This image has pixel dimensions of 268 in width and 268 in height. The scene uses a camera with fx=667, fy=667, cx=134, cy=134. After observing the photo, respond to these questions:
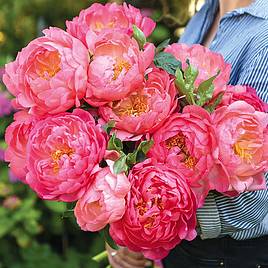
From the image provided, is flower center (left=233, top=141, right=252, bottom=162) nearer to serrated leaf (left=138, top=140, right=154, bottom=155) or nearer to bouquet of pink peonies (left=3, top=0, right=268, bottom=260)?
bouquet of pink peonies (left=3, top=0, right=268, bottom=260)

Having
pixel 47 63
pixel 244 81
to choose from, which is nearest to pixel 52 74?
pixel 47 63

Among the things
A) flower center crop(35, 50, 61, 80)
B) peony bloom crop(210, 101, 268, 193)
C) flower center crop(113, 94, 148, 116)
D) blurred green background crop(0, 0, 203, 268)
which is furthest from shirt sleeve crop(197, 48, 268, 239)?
blurred green background crop(0, 0, 203, 268)

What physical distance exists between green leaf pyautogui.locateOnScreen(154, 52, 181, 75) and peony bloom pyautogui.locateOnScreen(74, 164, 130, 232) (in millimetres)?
197

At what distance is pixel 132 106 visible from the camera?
1.03 meters

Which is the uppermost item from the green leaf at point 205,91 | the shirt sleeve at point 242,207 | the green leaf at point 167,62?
the green leaf at point 167,62

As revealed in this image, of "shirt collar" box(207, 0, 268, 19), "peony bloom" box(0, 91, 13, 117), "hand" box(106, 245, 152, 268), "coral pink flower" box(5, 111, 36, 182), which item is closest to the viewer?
"coral pink flower" box(5, 111, 36, 182)

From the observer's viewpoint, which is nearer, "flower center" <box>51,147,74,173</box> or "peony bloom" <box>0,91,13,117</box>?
"flower center" <box>51,147,74,173</box>

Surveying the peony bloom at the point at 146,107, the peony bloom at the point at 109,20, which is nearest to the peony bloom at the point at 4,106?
the peony bloom at the point at 109,20

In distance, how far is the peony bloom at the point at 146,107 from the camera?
997 mm

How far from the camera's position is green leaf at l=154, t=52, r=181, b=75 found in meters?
1.06

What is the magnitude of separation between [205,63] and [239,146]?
0.55 ft

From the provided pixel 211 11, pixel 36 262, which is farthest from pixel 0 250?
pixel 211 11

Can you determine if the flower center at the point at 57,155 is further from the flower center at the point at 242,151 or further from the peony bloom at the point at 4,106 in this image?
the peony bloom at the point at 4,106

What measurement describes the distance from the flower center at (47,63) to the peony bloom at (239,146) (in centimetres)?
26
